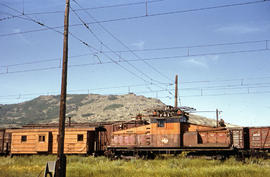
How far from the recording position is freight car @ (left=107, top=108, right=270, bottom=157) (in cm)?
2100

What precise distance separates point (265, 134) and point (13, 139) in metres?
26.1

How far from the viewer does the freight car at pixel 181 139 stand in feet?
68.9

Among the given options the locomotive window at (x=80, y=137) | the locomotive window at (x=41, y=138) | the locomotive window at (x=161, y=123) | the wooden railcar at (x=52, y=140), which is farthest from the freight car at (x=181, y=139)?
the locomotive window at (x=41, y=138)

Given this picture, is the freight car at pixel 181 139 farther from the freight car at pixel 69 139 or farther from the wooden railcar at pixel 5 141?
the wooden railcar at pixel 5 141

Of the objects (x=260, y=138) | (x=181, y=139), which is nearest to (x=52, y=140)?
(x=181, y=139)

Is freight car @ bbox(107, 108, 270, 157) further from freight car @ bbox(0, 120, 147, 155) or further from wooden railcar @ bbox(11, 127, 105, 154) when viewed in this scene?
wooden railcar @ bbox(11, 127, 105, 154)

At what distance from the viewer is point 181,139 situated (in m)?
22.0

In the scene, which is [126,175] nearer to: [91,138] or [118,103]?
[91,138]

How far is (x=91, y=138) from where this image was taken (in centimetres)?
2827

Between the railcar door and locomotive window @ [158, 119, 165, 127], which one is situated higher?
locomotive window @ [158, 119, 165, 127]

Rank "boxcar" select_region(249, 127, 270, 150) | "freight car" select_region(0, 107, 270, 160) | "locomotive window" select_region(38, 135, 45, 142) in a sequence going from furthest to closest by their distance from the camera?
"locomotive window" select_region(38, 135, 45, 142) < "boxcar" select_region(249, 127, 270, 150) < "freight car" select_region(0, 107, 270, 160)

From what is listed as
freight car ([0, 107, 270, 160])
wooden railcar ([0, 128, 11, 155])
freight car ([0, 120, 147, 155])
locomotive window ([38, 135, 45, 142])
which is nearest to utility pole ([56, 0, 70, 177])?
freight car ([0, 107, 270, 160])

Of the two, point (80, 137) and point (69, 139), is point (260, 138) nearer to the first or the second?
point (80, 137)

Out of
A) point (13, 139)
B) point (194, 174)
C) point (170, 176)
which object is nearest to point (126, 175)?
point (170, 176)
